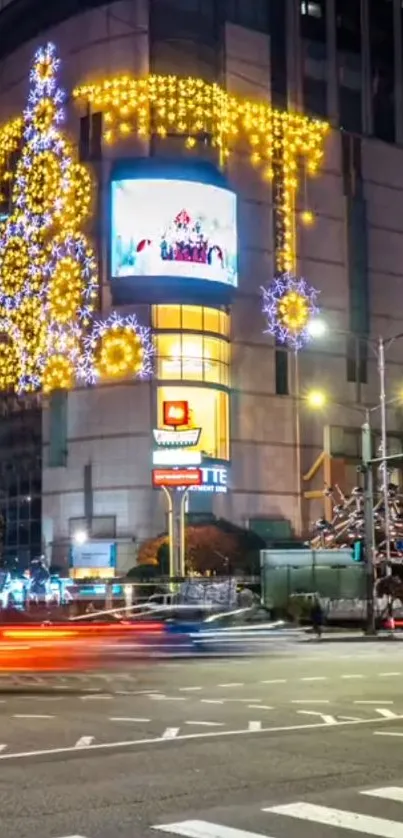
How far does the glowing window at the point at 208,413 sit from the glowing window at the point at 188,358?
0.71 m

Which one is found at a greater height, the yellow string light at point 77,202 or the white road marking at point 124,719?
the yellow string light at point 77,202

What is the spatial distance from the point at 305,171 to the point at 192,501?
22554 mm

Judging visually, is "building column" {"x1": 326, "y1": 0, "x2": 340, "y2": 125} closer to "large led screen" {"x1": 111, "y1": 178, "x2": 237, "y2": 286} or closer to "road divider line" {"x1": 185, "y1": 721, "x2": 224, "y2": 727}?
"large led screen" {"x1": 111, "y1": 178, "x2": 237, "y2": 286}

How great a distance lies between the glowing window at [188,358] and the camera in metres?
63.3

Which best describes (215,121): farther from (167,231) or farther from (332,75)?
(332,75)

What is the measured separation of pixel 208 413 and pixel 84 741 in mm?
51511

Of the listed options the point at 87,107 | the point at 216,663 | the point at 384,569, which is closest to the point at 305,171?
the point at 87,107

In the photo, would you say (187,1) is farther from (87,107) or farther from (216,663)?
(216,663)

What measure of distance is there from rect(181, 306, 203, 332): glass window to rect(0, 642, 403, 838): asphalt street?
4387cm

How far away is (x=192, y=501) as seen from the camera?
6281 centimetres

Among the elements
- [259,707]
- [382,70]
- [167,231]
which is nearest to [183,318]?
[167,231]

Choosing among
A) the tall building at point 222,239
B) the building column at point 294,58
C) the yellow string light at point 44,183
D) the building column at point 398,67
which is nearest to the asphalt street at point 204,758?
the tall building at point 222,239

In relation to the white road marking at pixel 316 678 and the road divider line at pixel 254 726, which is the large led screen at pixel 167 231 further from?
the road divider line at pixel 254 726

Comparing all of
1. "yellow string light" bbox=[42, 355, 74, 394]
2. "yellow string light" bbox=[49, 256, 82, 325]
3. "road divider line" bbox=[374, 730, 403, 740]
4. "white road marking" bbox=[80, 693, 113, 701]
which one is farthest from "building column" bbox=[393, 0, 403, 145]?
"road divider line" bbox=[374, 730, 403, 740]
